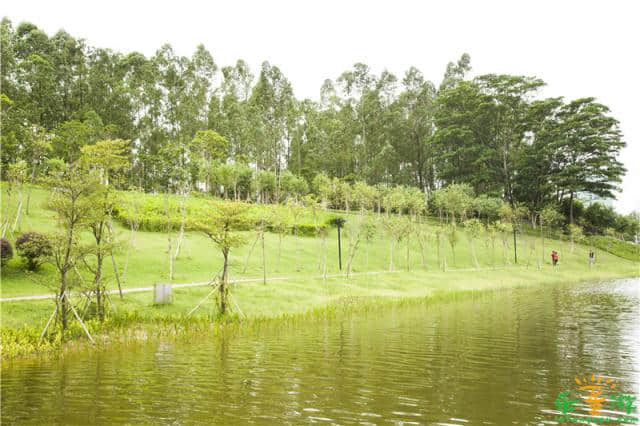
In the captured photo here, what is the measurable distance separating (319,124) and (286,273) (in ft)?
164

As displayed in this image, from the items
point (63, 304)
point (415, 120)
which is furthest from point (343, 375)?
point (415, 120)

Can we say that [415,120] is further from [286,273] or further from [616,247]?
[286,273]

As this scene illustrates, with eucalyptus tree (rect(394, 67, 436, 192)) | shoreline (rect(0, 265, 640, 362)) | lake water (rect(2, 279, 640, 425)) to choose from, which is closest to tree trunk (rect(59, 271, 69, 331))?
shoreline (rect(0, 265, 640, 362))

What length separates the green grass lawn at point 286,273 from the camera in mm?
21875

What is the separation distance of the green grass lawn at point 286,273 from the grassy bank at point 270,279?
0.06 metres

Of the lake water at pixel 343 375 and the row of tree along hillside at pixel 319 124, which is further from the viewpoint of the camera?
the row of tree along hillside at pixel 319 124

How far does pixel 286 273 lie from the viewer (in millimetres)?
34531

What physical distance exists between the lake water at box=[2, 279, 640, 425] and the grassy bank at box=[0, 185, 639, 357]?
7.47ft

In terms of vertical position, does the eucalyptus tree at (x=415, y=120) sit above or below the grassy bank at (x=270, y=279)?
above

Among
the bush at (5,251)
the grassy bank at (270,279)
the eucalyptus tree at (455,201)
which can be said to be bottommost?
the grassy bank at (270,279)

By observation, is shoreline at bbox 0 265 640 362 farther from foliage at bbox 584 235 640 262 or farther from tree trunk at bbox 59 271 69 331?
foliage at bbox 584 235 640 262

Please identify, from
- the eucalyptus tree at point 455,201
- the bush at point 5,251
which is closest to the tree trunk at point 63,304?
the bush at point 5,251

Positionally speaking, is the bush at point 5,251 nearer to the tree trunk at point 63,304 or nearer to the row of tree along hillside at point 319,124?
the tree trunk at point 63,304

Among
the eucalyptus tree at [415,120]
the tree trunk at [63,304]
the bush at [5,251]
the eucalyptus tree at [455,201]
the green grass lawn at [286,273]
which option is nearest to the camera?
the tree trunk at [63,304]
